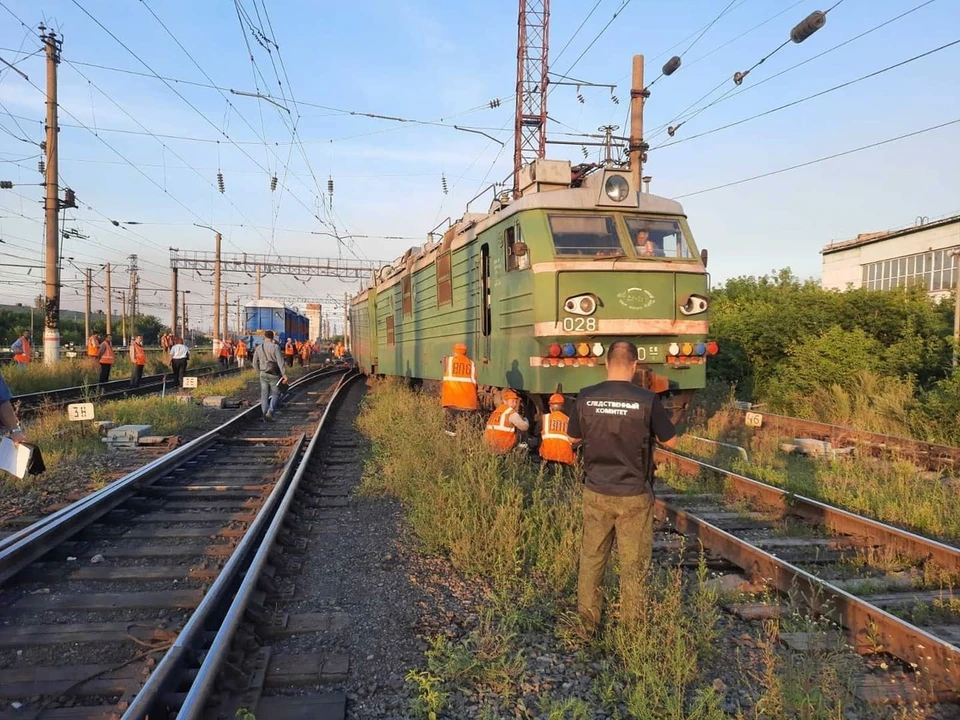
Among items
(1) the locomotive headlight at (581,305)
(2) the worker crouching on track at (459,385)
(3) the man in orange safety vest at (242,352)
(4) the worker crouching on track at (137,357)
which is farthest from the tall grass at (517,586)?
(3) the man in orange safety vest at (242,352)

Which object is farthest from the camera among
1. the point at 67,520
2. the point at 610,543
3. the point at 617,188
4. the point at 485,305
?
the point at 485,305

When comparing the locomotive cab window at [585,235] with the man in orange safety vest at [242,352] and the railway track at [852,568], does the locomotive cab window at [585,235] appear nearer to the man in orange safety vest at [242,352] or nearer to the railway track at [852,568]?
the railway track at [852,568]

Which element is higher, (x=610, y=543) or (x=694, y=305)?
(x=694, y=305)

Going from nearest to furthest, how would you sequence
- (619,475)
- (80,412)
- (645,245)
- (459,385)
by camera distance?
(619,475), (645,245), (459,385), (80,412)

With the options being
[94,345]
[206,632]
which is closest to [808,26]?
[206,632]

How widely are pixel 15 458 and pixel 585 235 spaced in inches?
237

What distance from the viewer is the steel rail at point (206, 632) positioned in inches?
125

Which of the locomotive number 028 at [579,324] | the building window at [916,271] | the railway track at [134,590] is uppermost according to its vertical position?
the building window at [916,271]

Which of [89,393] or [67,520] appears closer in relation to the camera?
[67,520]

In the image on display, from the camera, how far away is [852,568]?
5574 mm

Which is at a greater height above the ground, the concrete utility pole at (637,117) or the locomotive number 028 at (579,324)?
the concrete utility pole at (637,117)

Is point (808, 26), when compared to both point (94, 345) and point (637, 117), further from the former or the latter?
point (94, 345)

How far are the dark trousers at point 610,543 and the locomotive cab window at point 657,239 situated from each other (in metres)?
4.72

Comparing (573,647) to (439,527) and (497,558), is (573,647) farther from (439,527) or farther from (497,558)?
(439,527)
